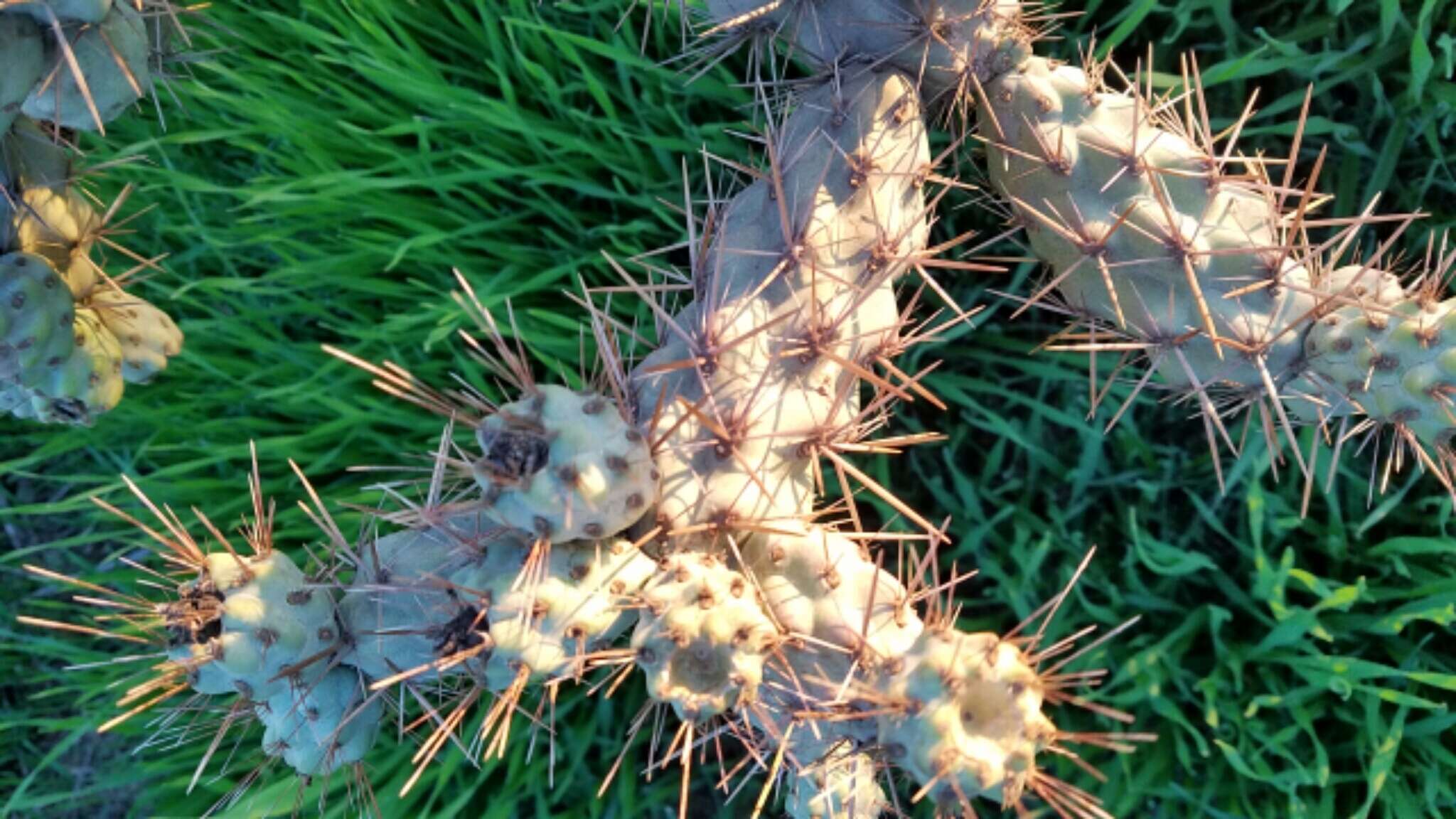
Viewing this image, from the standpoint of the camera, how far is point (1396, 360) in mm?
959

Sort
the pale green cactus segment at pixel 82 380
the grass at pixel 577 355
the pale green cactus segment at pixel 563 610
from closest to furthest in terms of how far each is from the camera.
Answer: the pale green cactus segment at pixel 563 610 → the pale green cactus segment at pixel 82 380 → the grass at pixel 577 355

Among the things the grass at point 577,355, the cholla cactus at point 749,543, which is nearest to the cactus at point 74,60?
the cholla cactus at point 749,543

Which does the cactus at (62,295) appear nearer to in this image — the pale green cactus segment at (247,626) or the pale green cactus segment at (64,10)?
the pale green cactus segment at (64,10)

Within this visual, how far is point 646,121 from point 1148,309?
88cm

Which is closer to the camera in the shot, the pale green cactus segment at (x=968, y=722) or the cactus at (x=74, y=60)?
the pale green cactus segment at (x=968, y=722)

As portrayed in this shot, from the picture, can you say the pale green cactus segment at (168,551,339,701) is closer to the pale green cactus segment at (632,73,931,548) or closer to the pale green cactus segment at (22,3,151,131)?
the pale green cactus segment at (632,73,931,548)

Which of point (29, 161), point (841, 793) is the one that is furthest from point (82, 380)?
point (841, 793)

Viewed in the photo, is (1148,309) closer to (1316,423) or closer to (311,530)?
(1316,423)

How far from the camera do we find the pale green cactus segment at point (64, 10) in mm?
869

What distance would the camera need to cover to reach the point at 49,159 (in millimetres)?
1171

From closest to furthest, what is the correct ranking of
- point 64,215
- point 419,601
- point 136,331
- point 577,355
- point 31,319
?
point 419,601
point 31,319
point 64,215
point 136,331
point 577,355

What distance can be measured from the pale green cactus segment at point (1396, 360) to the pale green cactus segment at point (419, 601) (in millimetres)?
753

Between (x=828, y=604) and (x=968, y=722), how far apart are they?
0.22 meters

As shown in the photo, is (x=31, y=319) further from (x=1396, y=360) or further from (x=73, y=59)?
(x=1396, y=360)
